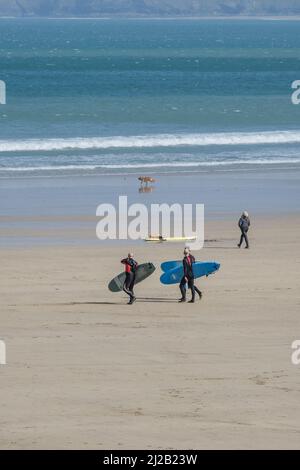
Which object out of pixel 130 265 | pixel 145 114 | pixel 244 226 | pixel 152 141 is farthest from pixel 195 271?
pixel 145 114

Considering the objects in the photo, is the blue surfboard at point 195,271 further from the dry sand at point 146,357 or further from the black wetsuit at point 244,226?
the black wetsuit at point 244,226

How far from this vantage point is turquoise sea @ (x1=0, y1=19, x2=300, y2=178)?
151 feet

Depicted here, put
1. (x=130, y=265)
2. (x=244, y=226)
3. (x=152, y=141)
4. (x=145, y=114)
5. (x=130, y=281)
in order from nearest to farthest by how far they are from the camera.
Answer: (x=130, y=281), (x=130, y=265), (x=244, y=226), (x=152, y=141), (x=145, y=114)

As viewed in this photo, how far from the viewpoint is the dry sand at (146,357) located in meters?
15.2

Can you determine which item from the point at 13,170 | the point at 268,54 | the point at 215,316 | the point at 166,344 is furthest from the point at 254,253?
the point at 268,54

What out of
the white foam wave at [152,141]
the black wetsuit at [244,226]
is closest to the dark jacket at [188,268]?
the black wetsuit at [244,226]

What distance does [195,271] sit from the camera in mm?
24266

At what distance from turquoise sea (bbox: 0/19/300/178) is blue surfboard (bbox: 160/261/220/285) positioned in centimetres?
1728

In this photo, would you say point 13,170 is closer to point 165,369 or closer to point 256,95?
point 165,369

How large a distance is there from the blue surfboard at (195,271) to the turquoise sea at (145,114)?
17.3 m

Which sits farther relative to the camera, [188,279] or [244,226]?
[244,226]

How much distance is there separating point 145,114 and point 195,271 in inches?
1698

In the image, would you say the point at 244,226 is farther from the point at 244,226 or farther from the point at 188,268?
the point at 188,268

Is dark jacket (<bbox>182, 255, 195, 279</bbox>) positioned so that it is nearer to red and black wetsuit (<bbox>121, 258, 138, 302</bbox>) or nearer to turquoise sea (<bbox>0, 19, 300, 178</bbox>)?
red and black wetsuit (<bbox>121, 258, 138, 302</bbox>)
